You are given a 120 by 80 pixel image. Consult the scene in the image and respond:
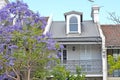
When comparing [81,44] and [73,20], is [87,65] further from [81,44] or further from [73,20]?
[73,20]

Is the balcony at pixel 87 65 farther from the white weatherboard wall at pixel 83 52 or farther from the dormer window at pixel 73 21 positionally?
the dormer window at pixel 73 21

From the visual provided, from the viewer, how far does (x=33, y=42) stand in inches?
957

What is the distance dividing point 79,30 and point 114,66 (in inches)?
286

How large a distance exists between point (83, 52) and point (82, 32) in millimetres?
1931

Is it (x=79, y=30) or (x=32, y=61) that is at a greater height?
(x=79, y=30)

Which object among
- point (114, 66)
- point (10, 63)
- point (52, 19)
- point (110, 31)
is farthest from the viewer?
point (52, 19)

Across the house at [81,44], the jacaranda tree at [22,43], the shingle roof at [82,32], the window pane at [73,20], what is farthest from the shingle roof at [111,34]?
the jacaranda tree at [22,43]

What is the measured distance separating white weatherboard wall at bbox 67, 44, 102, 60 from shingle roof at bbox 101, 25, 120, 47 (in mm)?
1415

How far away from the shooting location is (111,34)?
3325 centimetres

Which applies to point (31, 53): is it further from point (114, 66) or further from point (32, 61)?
point (114, 66)

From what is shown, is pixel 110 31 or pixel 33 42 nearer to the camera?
pixel 33 42

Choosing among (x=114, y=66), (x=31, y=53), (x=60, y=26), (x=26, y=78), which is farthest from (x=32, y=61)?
(x=60, y=26)

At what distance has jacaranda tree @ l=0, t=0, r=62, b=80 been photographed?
24312 mm

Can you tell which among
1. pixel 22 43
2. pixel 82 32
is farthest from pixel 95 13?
pixel 22 43
